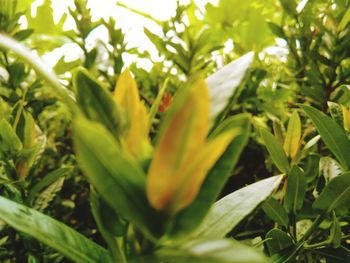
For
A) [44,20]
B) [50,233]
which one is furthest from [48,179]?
[44,20]

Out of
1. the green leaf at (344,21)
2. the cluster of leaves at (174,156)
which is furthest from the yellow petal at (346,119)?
the green leaf at (344,21)

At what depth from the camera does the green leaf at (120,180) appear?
0.46 meters

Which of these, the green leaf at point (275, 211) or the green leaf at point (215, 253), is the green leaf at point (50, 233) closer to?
the green leaf at point (215, 253)

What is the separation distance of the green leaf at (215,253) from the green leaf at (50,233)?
0.16 meters

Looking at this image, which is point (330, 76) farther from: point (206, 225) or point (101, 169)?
point (101, 169)

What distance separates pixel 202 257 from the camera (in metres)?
0.42

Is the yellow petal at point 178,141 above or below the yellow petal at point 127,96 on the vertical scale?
below

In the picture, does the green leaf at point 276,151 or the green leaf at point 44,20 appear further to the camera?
the green leaf at point 44,20

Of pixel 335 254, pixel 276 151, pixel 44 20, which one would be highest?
pixel 44 20

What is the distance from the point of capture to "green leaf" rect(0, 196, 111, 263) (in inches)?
20.8

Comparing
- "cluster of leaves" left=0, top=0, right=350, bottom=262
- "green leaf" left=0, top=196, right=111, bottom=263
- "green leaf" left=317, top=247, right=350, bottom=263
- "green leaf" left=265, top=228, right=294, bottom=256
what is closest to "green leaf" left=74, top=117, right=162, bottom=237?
"cluster of leaves" left=0, top=0, right=350, bottom=262

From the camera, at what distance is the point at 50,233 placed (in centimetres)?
56

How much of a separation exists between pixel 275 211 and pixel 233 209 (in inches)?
8.8

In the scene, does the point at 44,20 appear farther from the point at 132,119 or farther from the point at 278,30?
the point at 132,119
